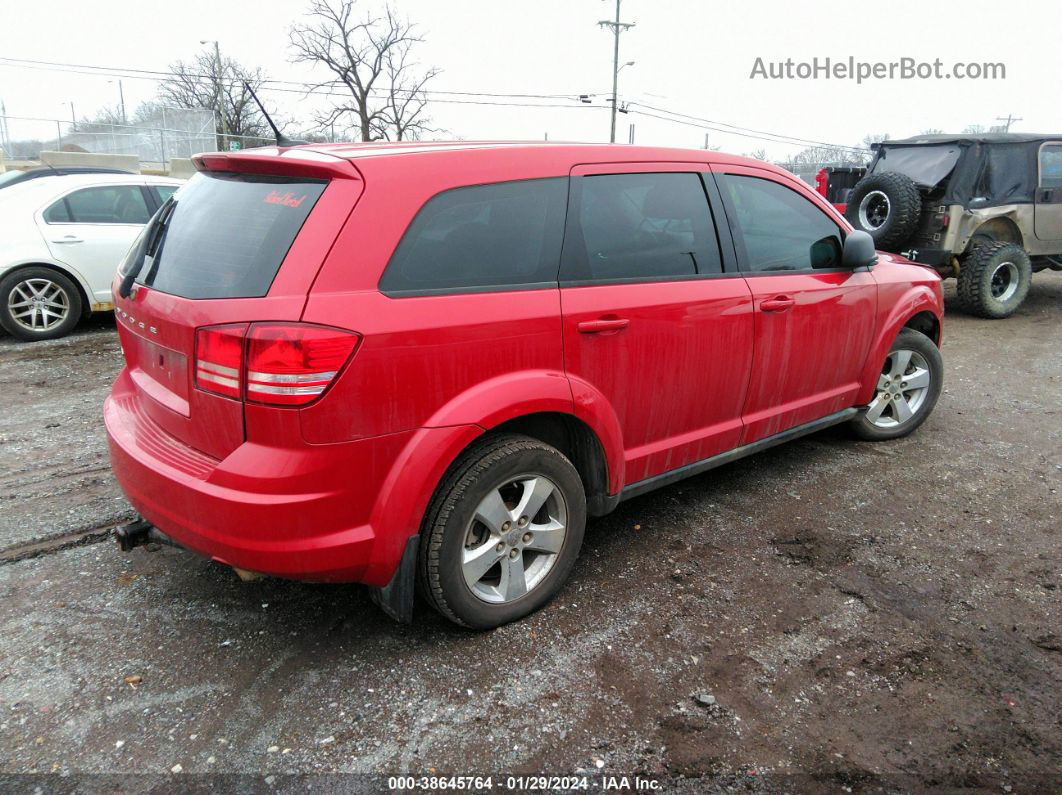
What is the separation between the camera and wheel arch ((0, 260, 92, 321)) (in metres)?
6.88

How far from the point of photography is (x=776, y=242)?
3689 millimetres

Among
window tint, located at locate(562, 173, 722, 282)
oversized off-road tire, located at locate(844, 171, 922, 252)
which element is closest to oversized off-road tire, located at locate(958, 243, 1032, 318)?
oversized off-road tire, located at locate(844, 171, 922, 252)

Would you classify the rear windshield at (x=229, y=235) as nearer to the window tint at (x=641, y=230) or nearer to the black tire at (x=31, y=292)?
the window tint at (x=641, y=230)

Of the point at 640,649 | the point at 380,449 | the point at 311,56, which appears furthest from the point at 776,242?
the point at 311,56

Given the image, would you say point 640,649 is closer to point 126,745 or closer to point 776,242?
point 126,745

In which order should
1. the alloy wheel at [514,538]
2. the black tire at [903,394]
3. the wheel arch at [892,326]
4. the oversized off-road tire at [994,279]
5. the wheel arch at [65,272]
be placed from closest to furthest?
the alloy wheel at [514,538] < the wheel arch at [892,326] < the black tire at [903,394] < the wheel arch at [65,272] < the oversized off-road tire at [994,279]

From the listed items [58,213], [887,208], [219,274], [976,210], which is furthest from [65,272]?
[976,210]

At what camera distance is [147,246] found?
9.41 feet

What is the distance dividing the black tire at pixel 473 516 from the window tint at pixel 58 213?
258 inches

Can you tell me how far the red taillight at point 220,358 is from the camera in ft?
7.28

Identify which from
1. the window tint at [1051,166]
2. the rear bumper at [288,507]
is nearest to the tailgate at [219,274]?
the rear bumper at [288,507]

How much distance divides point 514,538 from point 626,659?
0.58 metres

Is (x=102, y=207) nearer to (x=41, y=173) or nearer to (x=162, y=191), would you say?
(x=162, y=191)

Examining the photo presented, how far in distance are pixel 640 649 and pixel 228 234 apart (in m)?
2.04
